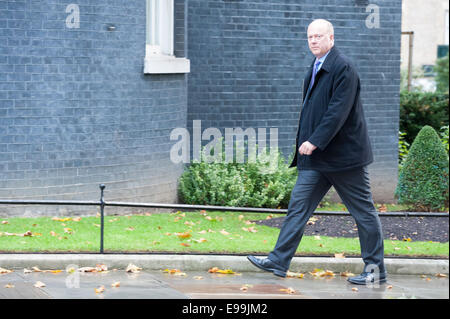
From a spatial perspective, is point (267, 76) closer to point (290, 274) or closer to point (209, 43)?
point (209, 43)

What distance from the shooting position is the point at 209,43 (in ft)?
39.3

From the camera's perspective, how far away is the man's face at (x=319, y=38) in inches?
264

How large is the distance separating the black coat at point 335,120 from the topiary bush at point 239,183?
4504 millimetres

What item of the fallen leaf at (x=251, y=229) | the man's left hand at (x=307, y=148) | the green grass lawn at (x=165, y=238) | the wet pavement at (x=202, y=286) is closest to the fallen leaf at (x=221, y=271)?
the wet pavement at (x=202, y=286)

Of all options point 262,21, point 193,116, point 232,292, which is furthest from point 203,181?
point 232,292

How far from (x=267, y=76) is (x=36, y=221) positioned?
447cm

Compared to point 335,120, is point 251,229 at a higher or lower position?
lower

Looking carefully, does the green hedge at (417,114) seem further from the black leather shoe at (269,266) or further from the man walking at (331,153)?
the black leather shoe at (269,266)

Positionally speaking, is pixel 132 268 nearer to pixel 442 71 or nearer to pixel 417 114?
pixel 417 114

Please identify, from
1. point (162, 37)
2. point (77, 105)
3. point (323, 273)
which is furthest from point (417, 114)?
point (323, 273)

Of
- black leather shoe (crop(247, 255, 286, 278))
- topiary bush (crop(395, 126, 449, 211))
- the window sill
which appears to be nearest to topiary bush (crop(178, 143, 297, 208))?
the window sill

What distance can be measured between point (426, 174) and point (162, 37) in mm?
4108

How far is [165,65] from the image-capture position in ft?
35.8

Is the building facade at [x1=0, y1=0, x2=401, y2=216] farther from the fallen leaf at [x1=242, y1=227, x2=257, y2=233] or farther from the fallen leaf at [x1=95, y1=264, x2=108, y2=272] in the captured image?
the fallen leaf at [x1=95, y1=264, x2=108, y2=272]
